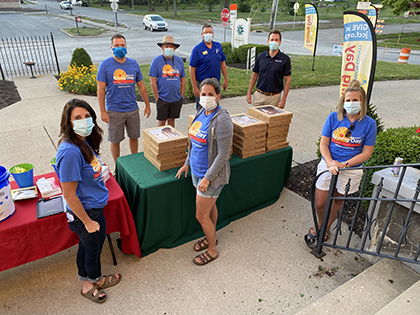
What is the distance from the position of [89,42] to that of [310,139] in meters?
20.2

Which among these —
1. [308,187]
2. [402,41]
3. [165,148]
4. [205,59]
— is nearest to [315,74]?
[205,59]

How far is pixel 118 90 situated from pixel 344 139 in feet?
10.1

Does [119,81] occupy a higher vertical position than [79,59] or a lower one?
higher

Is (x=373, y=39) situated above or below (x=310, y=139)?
above

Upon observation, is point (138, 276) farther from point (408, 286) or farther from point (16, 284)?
point (408, 286)

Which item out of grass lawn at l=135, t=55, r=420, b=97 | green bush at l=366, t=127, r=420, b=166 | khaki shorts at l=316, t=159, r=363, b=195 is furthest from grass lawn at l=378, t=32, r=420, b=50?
khaki shorts at l=316, t=159, r=363, b=195

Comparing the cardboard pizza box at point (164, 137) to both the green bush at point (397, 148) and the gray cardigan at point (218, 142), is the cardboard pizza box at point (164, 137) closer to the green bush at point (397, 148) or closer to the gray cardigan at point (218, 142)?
the gray cardigan at point (218, 142)

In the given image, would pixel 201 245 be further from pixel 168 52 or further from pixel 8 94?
pixel 8 94

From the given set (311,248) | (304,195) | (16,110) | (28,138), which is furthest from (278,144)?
(16,110)

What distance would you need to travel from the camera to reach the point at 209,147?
309 cm

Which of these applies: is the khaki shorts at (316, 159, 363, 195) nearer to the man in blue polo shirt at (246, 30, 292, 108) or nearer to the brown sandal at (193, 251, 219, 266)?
the brown sandal at (193, 251, 219, 266)

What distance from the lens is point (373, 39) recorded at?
445 centimetres

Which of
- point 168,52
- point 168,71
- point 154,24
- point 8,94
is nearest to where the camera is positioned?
point 168,52

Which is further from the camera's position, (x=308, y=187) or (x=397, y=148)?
(x=308, y=187)
